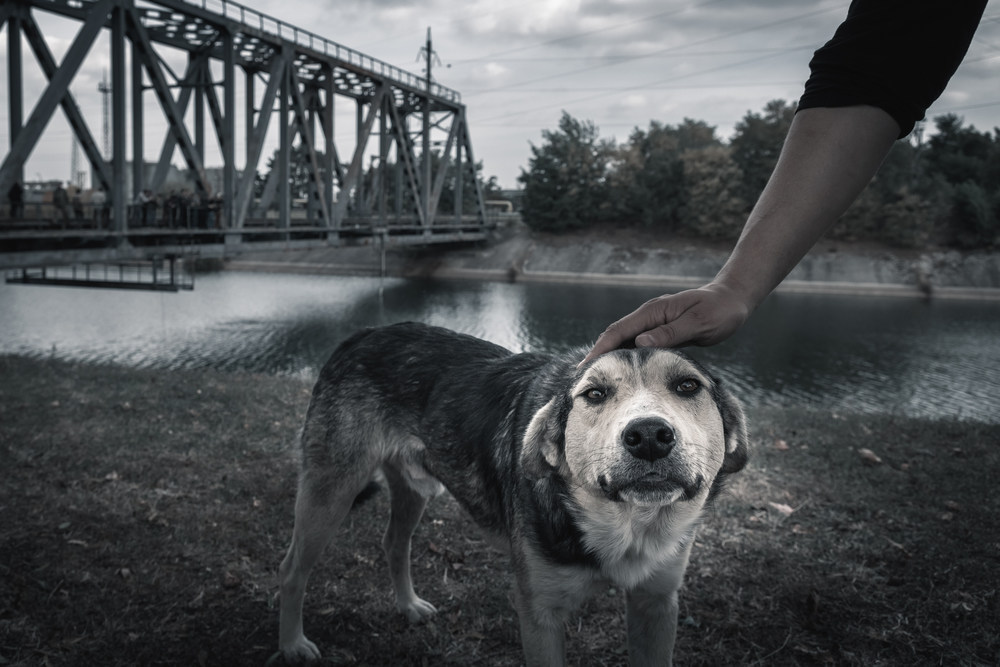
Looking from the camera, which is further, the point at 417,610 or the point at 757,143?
the point at 757,143

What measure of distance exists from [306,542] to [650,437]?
2.45 m

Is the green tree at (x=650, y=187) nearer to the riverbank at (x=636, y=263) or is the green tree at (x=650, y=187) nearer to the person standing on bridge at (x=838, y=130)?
the riverbank at (x=636, y=263)

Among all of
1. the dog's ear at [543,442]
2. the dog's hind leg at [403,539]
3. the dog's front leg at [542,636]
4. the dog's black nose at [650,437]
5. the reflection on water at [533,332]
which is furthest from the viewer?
the reflection on water at [533,332]

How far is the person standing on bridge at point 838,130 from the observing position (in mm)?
1978

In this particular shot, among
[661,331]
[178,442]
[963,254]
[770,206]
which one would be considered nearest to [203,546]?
[178,442]

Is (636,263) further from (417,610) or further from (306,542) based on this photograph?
(306,542)

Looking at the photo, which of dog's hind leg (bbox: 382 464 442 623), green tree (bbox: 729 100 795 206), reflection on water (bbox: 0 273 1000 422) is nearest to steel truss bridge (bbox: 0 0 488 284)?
reflection on water (bbox: 0 273 1000 422)

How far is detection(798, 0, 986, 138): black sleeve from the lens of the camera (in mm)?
1962

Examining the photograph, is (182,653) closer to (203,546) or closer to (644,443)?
(203,546)

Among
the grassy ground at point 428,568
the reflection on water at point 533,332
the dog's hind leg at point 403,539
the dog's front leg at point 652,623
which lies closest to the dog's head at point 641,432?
the dog's front leg at point 652,623

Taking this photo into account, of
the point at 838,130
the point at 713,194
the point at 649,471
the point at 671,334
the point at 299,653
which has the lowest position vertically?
the point at 299,653

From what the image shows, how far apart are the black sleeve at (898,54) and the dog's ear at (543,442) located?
1421mm

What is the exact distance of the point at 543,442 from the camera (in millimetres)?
2660

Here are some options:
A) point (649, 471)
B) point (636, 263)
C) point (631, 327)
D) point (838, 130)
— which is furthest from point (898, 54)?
point (636, 263)
